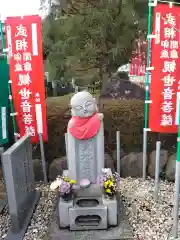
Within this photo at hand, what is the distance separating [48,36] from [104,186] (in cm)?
278

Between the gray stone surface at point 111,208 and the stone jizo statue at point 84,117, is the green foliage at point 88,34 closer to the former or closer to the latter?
the stone jizo statue at point 84,117

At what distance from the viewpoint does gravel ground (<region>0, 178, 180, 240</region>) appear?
315cm

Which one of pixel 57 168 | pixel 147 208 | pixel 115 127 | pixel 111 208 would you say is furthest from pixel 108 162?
pixel 111 208

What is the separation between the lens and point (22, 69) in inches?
155

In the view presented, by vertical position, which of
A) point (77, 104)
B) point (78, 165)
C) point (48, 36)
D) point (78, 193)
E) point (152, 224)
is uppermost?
point (48, 36)

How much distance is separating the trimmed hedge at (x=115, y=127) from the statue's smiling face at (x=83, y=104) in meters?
1.59

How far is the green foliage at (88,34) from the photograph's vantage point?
4.16 meters

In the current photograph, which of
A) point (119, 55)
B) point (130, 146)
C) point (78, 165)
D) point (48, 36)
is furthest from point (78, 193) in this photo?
point (48, 36)

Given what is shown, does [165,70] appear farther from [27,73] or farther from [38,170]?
[38,170]

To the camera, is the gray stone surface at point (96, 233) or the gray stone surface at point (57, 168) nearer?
the gray stone surface at point (96, 233)

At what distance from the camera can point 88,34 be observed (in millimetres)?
4379

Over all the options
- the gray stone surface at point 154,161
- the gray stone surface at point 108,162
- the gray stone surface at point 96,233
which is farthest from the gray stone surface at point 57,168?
the gray stone surface at point 154,161

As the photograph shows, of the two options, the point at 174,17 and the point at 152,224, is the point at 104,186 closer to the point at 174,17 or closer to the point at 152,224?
the point at 152,224

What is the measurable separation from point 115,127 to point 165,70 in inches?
57.8
